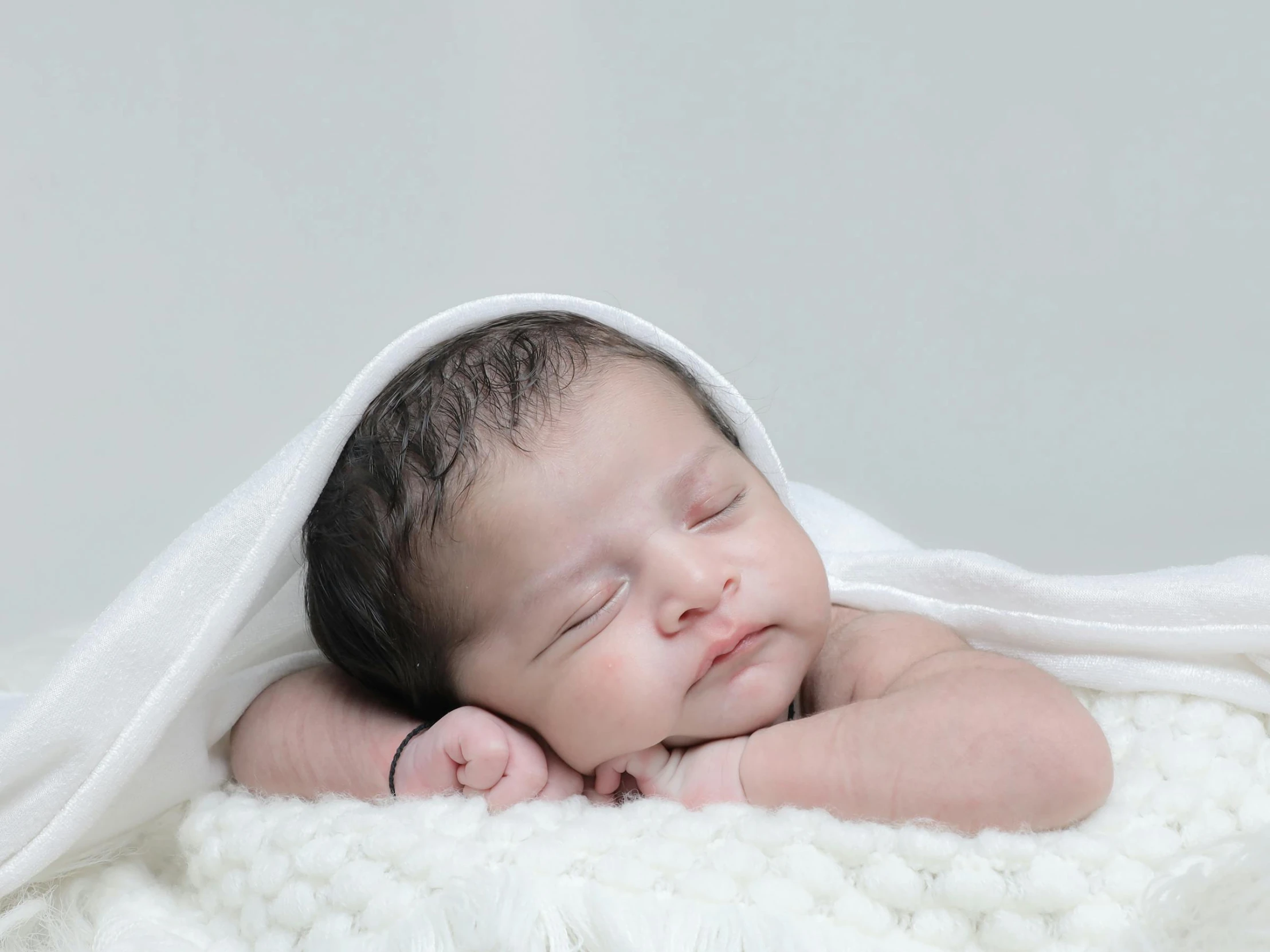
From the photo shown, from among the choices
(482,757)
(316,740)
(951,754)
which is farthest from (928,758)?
(316,740)

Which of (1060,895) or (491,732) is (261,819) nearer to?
(491,732)

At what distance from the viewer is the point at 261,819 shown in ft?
4.51

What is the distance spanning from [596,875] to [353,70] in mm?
2139

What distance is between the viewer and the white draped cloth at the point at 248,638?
1.41 metres

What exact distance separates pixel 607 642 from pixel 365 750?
319mm

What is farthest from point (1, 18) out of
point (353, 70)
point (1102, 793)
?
point (1102, 793)

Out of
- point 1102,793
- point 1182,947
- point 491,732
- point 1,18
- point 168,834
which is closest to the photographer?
point 1182,947

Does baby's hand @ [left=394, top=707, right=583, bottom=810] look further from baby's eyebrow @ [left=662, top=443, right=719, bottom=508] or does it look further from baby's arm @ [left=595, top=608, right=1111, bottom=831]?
baby's eyebrow @ [left=662, top=443, right=719, bottom=508]

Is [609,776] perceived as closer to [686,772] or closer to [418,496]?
[686,772]

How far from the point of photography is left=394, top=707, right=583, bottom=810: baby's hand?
4.42 feet

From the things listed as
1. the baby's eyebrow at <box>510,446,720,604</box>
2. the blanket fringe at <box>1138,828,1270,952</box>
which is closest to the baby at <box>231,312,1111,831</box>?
the baby's eyebrow at <box>510,446,720,604</box>

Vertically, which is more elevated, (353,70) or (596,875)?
(353,70)

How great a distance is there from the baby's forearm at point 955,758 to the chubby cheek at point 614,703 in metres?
0.10

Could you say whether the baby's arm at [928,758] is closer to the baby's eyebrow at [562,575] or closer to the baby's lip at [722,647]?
the baby's lip at [722,647]
